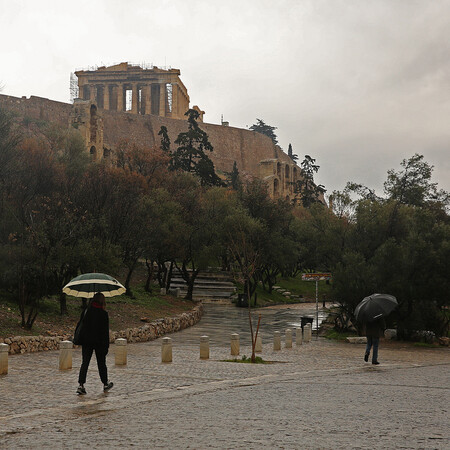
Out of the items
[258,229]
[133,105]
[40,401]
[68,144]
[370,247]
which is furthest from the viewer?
[133,105]

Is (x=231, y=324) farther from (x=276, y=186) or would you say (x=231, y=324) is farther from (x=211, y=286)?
(x=276, y=186)

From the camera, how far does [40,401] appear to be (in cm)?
891

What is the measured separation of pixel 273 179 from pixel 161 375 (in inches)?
3284

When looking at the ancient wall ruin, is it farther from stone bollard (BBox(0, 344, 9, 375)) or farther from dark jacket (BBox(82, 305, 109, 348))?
dark jacket (BBox(82, 305, 109, 348))

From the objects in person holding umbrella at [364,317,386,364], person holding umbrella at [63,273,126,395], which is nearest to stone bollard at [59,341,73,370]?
person holding umbrella at [63,273,126,395]

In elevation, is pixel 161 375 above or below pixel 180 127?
below

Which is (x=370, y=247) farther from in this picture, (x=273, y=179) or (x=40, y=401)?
(x=273, y=179)

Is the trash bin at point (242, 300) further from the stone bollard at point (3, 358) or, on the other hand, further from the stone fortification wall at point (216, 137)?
the stone fortification wall at point (216, 137)

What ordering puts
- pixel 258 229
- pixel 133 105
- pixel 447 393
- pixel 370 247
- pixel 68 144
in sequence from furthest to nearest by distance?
pixel 133 105, pixel 68 144, pixel 258 229, pixel 370 247, pixel 447 393

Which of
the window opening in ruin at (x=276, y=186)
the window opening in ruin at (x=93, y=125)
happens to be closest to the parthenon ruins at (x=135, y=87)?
the window opening in ruin at (x=276, y=186)

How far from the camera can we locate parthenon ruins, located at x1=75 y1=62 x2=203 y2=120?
10369 centimetres

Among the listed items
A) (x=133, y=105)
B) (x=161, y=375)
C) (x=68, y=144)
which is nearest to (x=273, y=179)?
(x=133, y=105)

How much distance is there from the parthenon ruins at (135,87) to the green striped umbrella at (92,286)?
3639 inches

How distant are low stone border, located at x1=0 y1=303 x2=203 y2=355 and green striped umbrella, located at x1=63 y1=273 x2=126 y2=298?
3.61 meters
